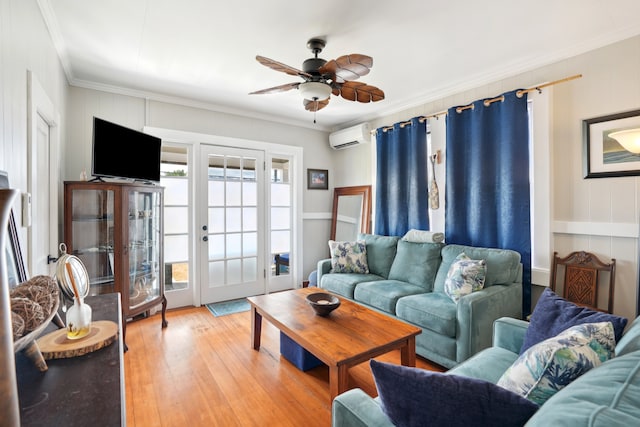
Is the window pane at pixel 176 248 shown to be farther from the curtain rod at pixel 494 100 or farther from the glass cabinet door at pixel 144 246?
the curtain rod at pixel 494 100

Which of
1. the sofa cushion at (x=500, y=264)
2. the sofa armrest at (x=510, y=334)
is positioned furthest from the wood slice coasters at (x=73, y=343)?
the sofa cushion at (x=500, y=264)

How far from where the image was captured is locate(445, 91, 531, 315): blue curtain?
8.75ft

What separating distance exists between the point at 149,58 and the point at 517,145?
3295 millimetres

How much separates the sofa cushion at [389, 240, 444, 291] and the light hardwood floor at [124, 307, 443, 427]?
0.77 metres

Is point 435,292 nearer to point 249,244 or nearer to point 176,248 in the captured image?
point 249,244

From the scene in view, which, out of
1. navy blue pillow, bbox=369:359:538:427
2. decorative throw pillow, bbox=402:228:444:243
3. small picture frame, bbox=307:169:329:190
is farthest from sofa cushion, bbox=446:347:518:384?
small picture frame, bbox=307:169:329:190

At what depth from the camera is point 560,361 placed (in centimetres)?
91

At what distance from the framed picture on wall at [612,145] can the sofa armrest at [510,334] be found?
5.04ft

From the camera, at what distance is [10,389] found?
508 millimetres

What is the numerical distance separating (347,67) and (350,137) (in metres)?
2.46

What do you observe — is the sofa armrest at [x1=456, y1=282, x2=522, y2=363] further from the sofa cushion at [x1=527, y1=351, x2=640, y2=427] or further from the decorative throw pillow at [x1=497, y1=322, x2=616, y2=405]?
the sofa cushion at [x1=527, y1=351, x2=640, y2=427]

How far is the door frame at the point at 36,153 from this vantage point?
1.73 meters

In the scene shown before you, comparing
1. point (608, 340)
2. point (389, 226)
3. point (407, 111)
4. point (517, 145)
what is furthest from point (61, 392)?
point (407, 111)

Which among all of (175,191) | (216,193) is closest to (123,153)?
(175,191)
